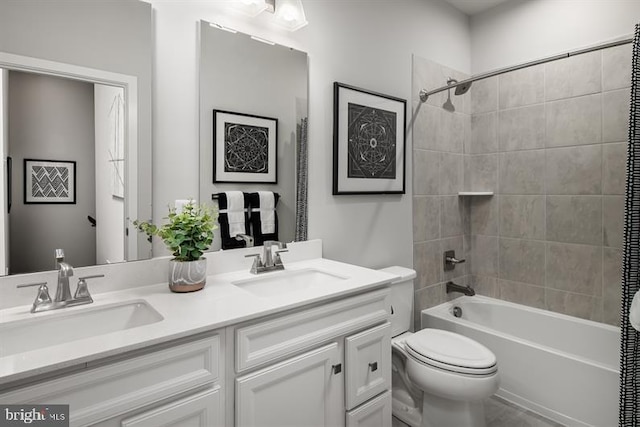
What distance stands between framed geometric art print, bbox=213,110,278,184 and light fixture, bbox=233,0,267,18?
47 cm

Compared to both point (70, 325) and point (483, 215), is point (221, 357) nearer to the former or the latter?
point (70, 325)

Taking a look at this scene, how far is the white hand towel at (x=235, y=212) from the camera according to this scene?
5.25 ft

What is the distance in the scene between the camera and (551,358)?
196 cm

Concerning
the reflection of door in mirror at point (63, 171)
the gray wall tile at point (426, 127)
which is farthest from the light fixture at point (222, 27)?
the gray wall tile at point (426, 127)

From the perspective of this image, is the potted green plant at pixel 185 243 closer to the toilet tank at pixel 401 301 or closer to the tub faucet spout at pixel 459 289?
the toilet tank at pixel 401 301

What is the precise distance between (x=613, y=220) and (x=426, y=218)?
1085 millimetres

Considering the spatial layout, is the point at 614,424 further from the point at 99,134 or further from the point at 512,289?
the point at 99,134

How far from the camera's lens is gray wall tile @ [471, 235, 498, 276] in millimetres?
2725

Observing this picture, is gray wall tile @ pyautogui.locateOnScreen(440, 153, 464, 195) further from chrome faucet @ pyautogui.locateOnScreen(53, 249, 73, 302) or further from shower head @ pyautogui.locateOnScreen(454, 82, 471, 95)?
chrome faucet @ pyautogui.locateOnScreen(53, 249, 73, 302)

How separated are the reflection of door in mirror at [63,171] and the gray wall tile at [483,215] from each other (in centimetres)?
249

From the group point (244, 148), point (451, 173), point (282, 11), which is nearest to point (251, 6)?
point (282, 11)

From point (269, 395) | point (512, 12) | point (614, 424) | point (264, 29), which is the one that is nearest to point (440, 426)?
point (614, 424)

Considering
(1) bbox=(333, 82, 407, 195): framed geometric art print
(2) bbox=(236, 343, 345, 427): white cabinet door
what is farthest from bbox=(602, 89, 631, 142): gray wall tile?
(2) bbox=(236, 343, 345, 427): white cabinet door

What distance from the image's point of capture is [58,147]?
1.21 metres
